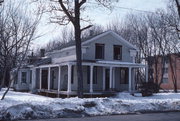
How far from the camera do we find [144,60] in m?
51.5

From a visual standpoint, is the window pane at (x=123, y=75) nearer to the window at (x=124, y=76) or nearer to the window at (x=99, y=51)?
the window at (x=124, y=76)

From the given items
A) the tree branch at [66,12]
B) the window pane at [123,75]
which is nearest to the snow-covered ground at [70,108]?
the tree branch at [66,12]

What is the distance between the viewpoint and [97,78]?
32531 mm

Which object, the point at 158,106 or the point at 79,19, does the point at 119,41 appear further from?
the point at 158,106

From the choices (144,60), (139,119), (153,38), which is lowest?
(139,119)

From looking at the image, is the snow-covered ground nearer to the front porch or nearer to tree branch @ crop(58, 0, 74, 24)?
tree branch @ crop(58, 0, 74, 24)

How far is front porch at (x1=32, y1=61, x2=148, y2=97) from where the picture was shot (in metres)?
29.7

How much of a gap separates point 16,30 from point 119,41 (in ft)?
50.6

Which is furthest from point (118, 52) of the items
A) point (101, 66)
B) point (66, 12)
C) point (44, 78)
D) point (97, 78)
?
point (66, 12)

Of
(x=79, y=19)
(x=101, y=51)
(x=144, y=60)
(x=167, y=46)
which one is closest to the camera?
(x=79, y=19)

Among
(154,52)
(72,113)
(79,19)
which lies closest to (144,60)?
(154,52)

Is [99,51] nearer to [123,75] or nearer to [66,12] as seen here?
[123,75]

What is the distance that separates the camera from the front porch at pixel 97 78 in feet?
97.3

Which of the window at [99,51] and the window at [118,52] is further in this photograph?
the window at [118,52]
